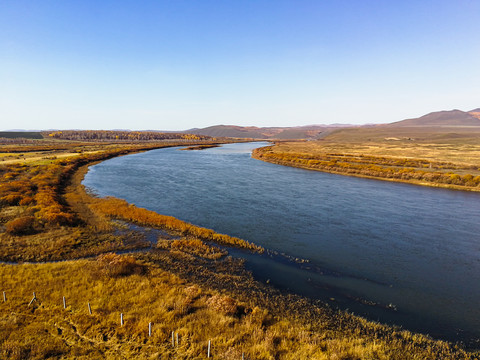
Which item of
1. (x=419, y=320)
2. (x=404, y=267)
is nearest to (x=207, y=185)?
(x=404, y=267)

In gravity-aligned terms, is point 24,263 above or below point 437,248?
above

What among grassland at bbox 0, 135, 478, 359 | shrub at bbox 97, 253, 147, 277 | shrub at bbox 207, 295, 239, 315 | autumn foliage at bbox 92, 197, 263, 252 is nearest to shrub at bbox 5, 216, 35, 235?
grassland at bbox 0, 135, 478, 359

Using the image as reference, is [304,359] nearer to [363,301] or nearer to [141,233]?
[363,301]

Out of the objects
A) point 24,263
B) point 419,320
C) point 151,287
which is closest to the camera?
point 419,320

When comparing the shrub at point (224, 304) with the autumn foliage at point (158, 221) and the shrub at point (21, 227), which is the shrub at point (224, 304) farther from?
the shrub at point (21, 227)

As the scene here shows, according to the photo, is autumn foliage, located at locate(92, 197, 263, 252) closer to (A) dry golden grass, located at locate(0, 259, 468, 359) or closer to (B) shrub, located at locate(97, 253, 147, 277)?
(B) shrub, located at locate(97, 253, 147, 277)

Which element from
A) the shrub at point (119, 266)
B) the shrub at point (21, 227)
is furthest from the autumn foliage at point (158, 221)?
the shrub at point (119, 266)

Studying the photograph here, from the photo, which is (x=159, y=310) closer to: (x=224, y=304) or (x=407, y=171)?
(x=224, y=304)

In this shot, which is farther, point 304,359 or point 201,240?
point 201,240
